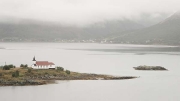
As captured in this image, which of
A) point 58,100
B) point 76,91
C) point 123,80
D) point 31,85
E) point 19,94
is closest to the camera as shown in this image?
point 58,100

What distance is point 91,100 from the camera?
79.7m

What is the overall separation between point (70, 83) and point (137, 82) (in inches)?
936

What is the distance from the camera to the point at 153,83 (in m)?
109

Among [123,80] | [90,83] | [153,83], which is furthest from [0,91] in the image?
[153,83]

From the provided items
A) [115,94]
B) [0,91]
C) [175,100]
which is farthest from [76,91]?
[175,100]

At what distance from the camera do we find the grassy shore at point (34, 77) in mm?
98069

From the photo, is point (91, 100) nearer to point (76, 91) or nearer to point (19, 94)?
point (76, 91)

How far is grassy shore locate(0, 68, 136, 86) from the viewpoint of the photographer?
98.1 metres

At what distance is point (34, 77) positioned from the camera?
345 feet

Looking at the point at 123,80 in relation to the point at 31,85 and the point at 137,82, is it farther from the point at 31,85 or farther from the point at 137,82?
the point at 31,85

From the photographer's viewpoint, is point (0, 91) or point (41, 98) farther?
point (0, 91)

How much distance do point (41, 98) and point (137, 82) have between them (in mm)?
39948

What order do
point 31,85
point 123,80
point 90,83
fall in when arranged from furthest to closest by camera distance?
point 123,80 → point 90,83 → point 31,85

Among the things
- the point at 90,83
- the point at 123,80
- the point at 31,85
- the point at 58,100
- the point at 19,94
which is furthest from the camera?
the point at 123,80
